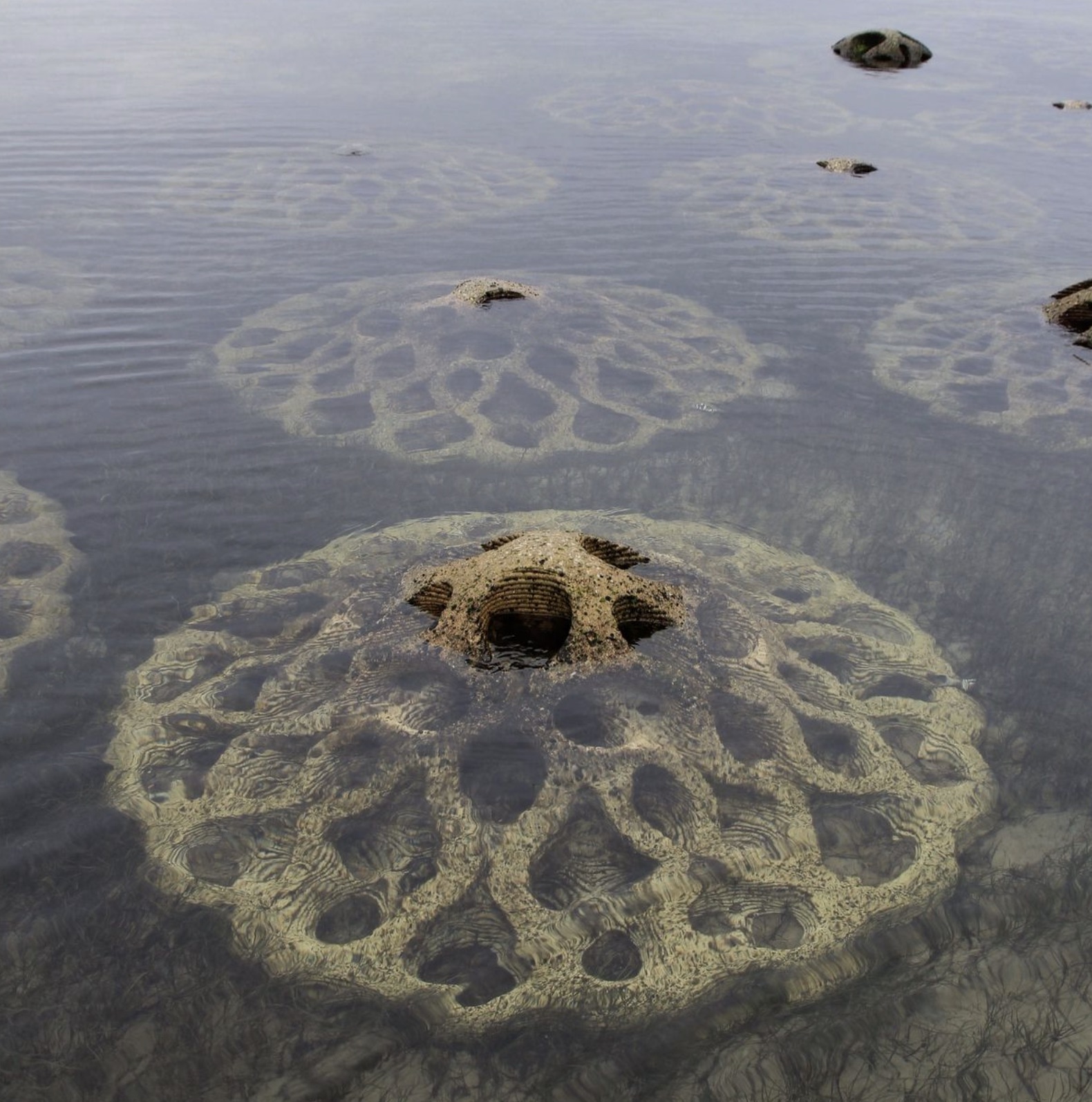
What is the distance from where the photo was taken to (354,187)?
1456cm

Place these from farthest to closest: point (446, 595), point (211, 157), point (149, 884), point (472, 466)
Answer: point (211, 157), point (472, 466), point (446, 595), point (149, 884)

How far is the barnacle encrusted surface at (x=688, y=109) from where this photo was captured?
17.7 m

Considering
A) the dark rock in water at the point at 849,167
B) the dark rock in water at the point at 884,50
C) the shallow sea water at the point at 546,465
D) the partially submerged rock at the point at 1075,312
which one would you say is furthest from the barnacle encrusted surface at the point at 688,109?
the partially submerged rock at the point at 1075,312

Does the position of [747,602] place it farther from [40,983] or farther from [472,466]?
[40,983]

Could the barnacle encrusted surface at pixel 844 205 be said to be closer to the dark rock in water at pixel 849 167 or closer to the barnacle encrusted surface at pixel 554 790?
the dark rock in water at pixel 849 167

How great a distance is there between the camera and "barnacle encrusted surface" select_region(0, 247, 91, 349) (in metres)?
10.1

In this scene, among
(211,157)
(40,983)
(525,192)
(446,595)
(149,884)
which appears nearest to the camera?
(40,983)

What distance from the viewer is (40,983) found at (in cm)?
412

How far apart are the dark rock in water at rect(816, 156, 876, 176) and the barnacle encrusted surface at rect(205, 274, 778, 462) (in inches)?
234

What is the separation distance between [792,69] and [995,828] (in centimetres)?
2164

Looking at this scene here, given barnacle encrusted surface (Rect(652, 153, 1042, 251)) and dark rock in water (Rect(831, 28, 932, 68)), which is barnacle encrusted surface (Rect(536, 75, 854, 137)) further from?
dark rock in water (Rect(831, 28, 932, 68))

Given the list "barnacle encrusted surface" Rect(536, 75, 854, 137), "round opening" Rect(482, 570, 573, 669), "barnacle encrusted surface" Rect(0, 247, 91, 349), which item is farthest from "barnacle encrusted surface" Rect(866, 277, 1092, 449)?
"barnacle encrusted surface" Rect(0, 247, 91, 349)

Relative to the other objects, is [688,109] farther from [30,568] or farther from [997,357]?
[30,568]

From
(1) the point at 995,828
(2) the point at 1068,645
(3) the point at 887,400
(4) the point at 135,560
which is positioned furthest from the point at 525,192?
(1) the point at 995,828
